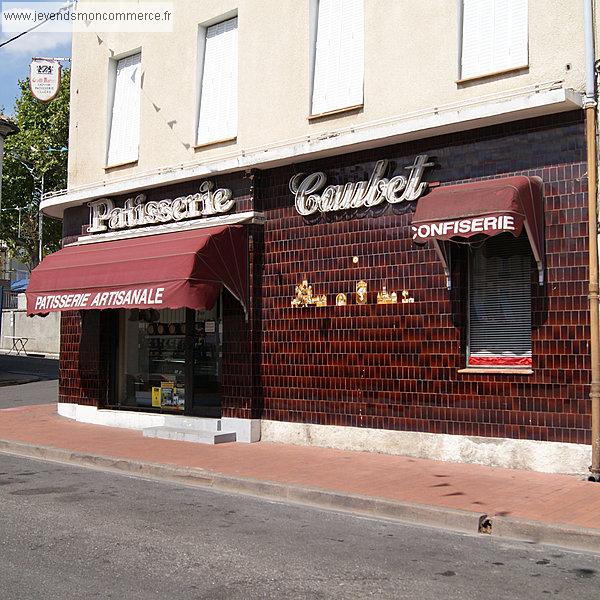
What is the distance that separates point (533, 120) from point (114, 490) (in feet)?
22.3

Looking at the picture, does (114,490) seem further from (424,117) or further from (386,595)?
(424,117)

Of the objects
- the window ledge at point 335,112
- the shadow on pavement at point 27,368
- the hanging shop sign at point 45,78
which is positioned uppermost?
the hanging shop sign at point 45,78

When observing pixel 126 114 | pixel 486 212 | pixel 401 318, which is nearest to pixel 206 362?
pixel 401 318

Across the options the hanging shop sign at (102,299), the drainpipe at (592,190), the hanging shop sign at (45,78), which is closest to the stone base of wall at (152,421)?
the hanging shop sign at (102,299)

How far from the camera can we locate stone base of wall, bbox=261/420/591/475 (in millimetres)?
9445

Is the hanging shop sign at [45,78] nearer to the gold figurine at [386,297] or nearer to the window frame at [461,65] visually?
the gold figurine at [386,297]

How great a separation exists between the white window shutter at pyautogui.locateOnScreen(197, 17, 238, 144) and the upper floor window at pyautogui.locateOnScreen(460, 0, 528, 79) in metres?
4.32

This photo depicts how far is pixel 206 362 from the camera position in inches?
543

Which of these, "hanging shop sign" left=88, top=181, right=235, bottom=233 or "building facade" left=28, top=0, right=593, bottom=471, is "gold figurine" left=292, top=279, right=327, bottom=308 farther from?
"hanging shop sign" left=88, top=181, right=235, bottom=233

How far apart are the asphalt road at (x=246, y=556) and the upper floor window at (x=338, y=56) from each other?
6.34 meters

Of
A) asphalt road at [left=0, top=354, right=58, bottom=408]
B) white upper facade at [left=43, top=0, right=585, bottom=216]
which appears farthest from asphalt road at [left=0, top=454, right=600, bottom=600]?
asphalt road at [left=0, top=354, right=58, bottom=408]

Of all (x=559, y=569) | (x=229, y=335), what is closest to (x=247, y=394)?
(x=229, y=335)

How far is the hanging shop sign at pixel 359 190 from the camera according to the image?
35.9ft

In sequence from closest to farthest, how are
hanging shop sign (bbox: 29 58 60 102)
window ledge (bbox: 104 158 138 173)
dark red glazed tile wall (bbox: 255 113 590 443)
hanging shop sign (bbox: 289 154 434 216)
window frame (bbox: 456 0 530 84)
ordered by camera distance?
dark red glazed tile wall (bbox: 255 113 590 443) → window frame (bbox: 456 0 530 84) → hanging shop sign (bbox: 289 154 434 216) → window ledge (bbox: 104 158 138 173) → hanging shop sign (bbox: 29 58 60 102)
